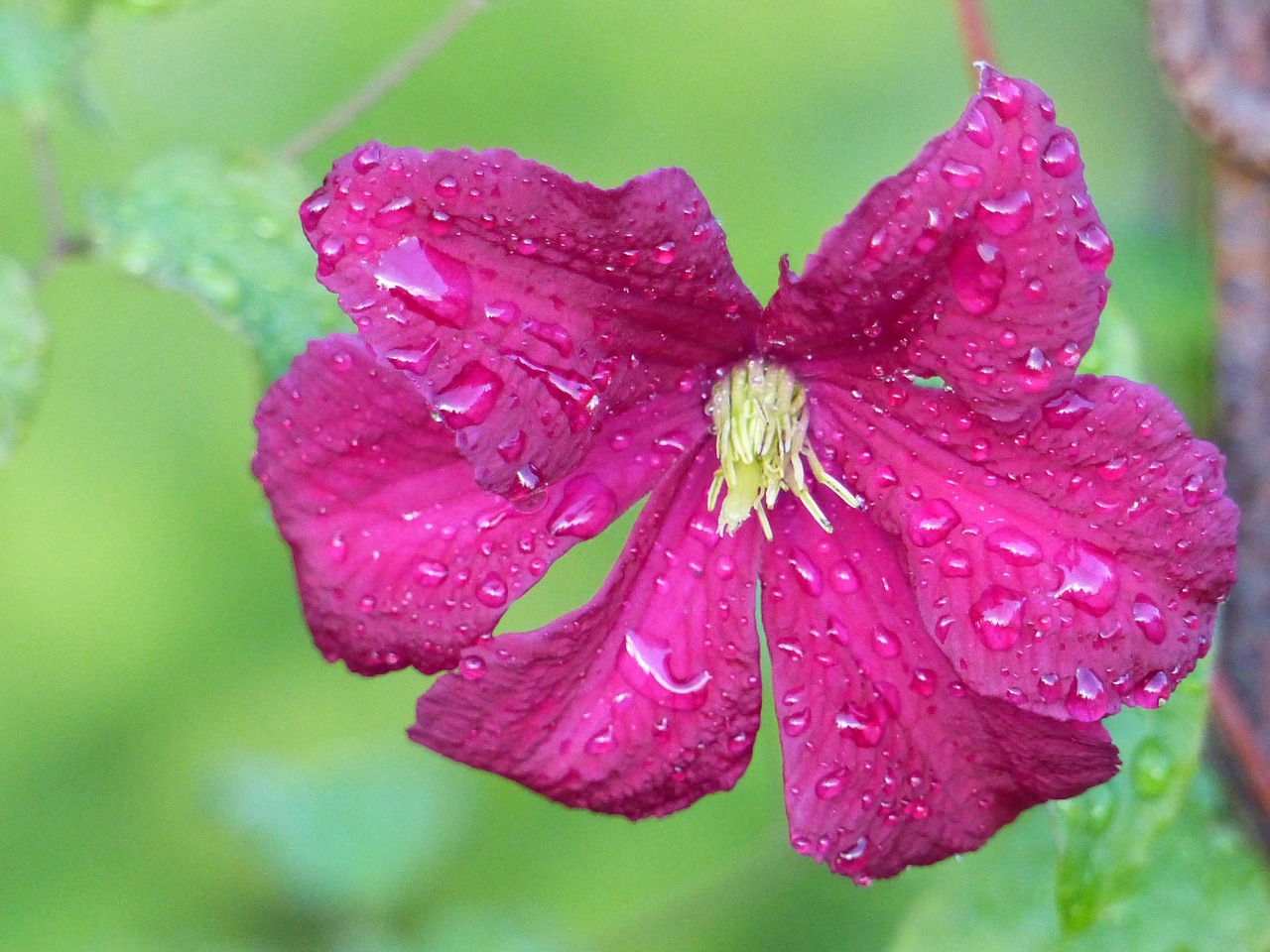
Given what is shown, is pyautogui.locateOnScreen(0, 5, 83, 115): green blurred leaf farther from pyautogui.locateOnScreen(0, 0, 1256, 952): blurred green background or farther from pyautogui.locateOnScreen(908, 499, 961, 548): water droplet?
pyautogui.locateOnScreen(908, 499, 961, 548): water droplet

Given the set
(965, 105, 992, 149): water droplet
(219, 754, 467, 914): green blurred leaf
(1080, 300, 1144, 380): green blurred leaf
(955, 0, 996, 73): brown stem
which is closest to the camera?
(965, 105, 992, 149): water droplet

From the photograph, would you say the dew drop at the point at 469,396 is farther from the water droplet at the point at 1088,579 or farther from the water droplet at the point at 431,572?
the water droplet at the point at 1088,579

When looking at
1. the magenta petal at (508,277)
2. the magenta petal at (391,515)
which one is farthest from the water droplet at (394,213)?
the magenta petal at (391,515)

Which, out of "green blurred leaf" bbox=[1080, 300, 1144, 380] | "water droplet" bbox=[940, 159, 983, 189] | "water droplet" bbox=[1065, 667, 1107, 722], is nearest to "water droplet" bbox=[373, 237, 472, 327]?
"water droplet" bbox=[940, 159, 983, 189]

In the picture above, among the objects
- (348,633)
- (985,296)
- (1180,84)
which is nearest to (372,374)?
(348,633)

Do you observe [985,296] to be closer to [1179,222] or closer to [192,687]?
[1179,222]
